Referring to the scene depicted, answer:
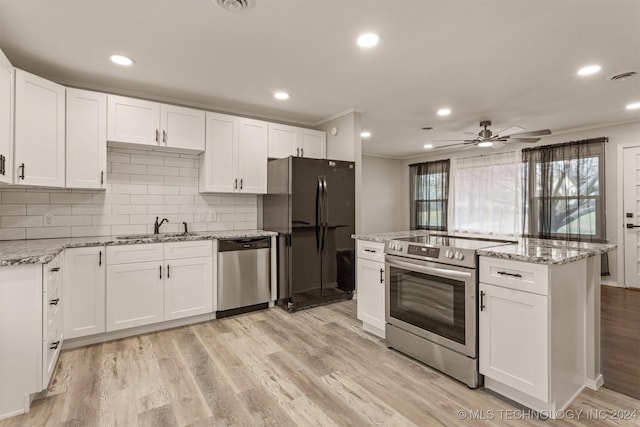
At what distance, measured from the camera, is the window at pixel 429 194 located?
22.4 feet

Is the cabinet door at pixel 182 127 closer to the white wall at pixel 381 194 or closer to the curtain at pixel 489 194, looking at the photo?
the white wall at pixel 381 194

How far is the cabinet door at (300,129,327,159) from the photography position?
427 centimetres

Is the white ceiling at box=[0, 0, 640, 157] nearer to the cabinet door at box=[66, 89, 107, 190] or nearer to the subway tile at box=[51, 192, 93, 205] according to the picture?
the cabinet door at box=[66, 89, 107, 190]

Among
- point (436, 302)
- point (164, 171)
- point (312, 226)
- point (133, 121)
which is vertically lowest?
point (436, 302)

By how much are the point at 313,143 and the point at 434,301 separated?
2768mm

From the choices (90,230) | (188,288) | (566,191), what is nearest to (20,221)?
(90,230)

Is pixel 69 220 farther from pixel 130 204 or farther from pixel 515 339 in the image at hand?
pixel 515 339

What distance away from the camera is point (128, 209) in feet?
11.2

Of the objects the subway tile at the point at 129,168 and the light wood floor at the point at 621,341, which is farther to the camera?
the subway tile at the point at 129,168

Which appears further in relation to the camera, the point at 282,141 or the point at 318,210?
Answer: the point at 282,141

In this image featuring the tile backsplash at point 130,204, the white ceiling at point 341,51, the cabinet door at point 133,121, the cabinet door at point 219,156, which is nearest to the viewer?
the white ceiling at point 341,51

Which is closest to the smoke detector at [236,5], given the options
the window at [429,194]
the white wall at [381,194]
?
the white wall at [381,194]

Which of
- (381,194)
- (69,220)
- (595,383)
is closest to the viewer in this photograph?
(595,383)

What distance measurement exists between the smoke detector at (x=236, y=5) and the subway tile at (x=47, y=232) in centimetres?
263
